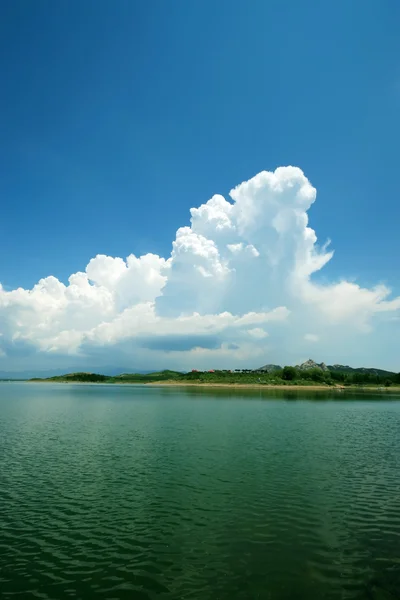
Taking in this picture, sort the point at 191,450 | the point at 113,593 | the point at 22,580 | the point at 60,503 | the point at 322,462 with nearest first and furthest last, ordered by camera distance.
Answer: the point at 113,593 < the point at 22,580 < the point at 60,503 < the point at 322,462 < the point at 191,450

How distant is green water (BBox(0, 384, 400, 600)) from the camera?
20859 mm

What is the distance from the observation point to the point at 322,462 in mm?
49969

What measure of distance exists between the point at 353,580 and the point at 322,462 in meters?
30.2

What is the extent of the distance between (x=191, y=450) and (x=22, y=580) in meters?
37.5

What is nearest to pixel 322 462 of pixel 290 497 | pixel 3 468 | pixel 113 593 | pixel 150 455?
pixel 290 497

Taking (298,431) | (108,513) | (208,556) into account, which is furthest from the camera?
(298,431)

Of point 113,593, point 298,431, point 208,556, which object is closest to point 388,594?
point 208,556

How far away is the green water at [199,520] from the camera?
2086cm

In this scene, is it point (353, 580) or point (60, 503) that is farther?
point (60, 503)

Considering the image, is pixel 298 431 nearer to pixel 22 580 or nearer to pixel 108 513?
pixel 108 513

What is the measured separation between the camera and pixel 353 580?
21.4 metres

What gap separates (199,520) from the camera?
30.1 metres

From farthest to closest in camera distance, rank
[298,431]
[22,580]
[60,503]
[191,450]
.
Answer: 1. [298,431]
2. [191,450]
3. [60,503]
4. [22,580]

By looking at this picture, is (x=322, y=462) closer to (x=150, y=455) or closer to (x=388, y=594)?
(x=150, y=455)
